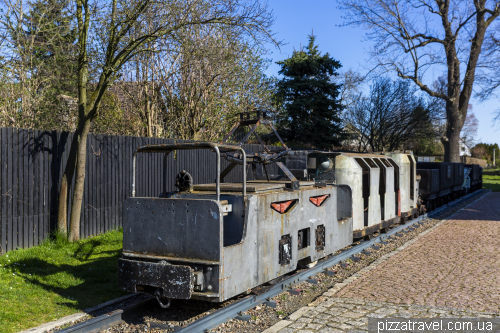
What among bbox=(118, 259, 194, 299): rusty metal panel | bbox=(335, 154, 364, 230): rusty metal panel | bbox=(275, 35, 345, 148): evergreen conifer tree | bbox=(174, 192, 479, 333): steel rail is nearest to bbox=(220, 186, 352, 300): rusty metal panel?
bbox=(174, 192, 479, 333): steel rail

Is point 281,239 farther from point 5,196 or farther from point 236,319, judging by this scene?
point 5,196

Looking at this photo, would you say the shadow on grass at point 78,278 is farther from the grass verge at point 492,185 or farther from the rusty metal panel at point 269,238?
the grass verge at point 492,185

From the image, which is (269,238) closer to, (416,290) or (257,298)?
(257,298)

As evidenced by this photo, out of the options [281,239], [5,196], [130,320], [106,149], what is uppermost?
[106,149]

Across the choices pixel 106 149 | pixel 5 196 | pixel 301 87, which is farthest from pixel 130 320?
pixel 301 87

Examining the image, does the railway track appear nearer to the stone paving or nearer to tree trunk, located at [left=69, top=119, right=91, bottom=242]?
the stone paving

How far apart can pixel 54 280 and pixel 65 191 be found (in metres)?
2.61

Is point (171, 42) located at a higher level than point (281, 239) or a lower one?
higher

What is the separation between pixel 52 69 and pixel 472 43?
2681 centimetres

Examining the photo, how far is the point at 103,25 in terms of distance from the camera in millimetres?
9109

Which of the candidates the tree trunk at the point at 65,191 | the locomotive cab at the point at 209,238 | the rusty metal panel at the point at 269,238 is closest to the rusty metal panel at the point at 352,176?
the rusty metal panel at the point at 269,238

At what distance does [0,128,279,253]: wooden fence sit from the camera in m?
8.24

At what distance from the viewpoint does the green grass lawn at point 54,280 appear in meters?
5.65

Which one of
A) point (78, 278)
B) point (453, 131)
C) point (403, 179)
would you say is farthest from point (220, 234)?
point (453, 131)
